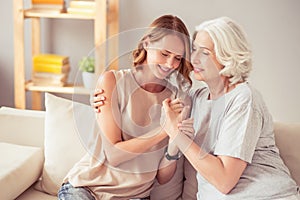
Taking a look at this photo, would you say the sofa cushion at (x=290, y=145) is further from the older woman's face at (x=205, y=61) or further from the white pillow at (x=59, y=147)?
the white pillow at (x=59, y=147)

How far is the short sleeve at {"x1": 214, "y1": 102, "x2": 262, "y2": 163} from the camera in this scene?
5.35 ft

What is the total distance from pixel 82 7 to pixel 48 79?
52 centimetres

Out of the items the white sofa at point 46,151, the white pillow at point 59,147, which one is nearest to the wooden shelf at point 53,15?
the white sofa at point 46,151

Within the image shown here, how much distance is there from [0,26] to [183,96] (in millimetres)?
2314

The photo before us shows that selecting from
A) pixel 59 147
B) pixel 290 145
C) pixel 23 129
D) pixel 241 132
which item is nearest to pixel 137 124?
pixel 241 132

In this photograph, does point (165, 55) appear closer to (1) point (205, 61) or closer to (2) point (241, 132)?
(1) point (205, 61)

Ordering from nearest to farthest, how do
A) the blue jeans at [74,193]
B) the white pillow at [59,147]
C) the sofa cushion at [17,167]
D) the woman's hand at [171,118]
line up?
the woman's hand at [171,118] < the blue jeans at [74,193] < the sofa cushion at [17,167] < the white pillow at [59,147]

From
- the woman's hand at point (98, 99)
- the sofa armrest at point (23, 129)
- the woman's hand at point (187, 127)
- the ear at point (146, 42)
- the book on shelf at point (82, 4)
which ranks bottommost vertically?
the sofa armrest at point (23, 129)

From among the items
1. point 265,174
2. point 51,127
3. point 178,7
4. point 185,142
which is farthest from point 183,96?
point 178,7

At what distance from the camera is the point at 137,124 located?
5.53 ft

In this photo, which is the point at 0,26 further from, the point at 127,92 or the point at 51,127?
the point at 127,92

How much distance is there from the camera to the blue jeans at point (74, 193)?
1.80m

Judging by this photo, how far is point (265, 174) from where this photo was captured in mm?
1702

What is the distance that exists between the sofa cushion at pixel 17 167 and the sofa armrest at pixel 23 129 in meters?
0.09
